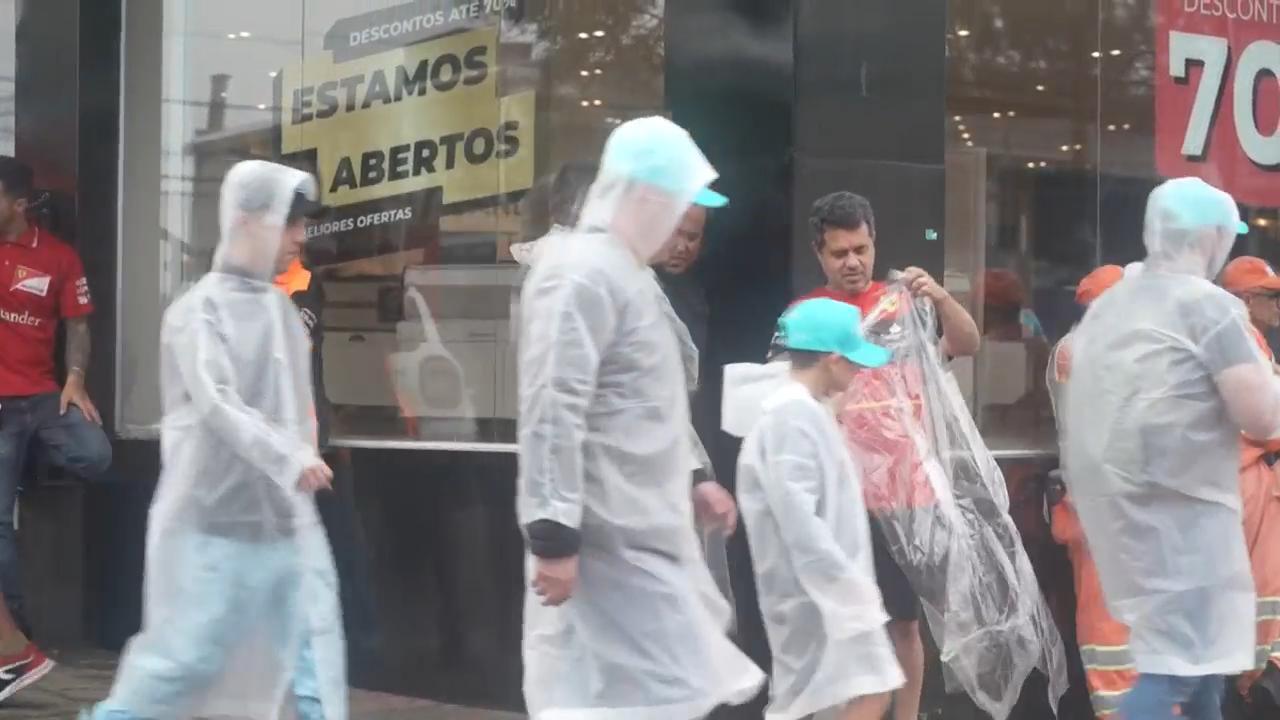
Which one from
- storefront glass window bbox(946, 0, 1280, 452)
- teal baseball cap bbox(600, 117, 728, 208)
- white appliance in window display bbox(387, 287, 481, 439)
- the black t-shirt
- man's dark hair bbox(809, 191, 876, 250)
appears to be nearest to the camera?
teal baseball cap bbox(600, 117, 728, 208)

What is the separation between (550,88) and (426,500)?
1.67 metres

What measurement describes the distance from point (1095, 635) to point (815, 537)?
2.50 meters

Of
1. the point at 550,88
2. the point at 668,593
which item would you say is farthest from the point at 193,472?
the point at 550,88

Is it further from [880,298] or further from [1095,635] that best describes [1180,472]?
[1095,635]

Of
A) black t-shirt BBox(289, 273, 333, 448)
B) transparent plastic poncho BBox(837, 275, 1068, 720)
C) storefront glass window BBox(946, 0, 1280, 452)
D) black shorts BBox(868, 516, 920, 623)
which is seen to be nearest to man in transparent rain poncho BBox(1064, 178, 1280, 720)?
transparent plastic poncho BBox(837, 275, 1068, 720)

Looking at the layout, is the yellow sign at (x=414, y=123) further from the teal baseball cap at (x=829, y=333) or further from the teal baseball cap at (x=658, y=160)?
the teal baseball cap at (x=658, y=160)

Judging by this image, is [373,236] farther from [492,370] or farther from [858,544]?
[858,544]

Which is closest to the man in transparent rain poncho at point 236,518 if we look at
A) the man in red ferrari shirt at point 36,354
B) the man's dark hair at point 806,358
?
the man's dark hair at point 806,358

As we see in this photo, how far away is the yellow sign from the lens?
7938mm

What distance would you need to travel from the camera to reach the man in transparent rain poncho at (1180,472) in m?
5.28

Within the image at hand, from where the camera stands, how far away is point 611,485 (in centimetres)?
439

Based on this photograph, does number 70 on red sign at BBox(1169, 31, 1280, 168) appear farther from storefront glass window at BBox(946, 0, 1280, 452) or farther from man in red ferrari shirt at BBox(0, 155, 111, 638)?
man in red ferrari shirt at BBox(0, 155, 111, 638)

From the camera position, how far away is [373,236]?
8352 mm

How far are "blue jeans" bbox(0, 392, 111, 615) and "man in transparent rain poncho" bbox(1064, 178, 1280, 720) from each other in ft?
14.5
